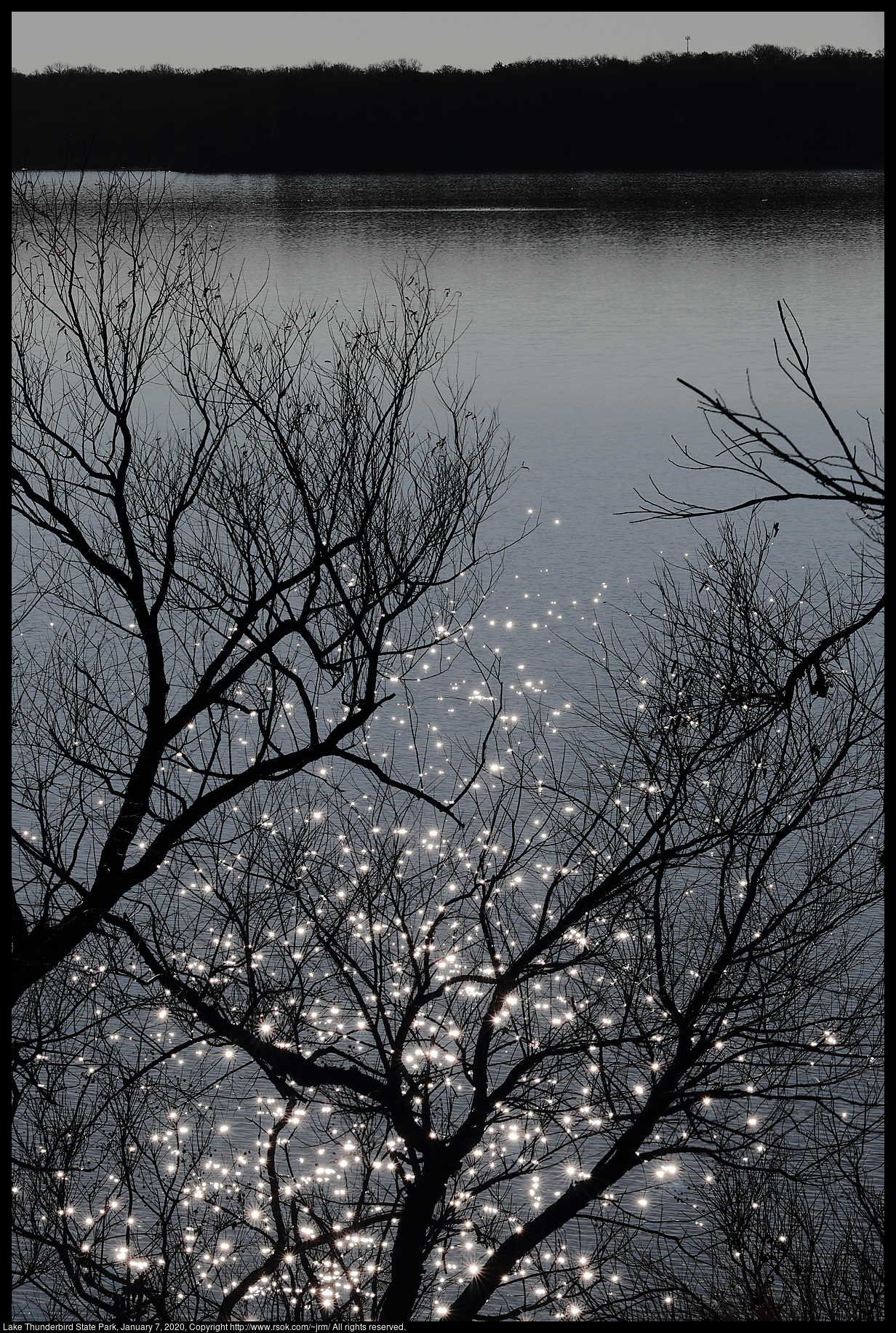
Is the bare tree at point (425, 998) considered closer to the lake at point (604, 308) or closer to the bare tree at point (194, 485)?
the bare tree at point (194, 485)

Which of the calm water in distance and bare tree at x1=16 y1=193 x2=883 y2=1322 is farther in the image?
the calm water in distance

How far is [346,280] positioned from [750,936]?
16.7 meters

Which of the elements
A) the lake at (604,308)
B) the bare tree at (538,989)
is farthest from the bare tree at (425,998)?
the lake at (604,308)

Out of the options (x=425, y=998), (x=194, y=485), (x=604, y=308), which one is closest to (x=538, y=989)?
(x=425, y=998)

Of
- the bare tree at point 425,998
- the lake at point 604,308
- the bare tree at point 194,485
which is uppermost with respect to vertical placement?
the lake at point 604,308

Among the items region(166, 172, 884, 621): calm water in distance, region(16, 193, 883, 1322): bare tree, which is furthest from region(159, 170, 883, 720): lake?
region(16, 193, 883, 1322): bare tree

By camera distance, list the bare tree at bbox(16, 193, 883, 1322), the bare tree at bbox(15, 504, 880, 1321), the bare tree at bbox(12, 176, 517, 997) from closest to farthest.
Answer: the bare tree at bbox(12, 176, 517, 997) < the bare tree at bbox(16, 193, 883, 1322) < the bare tree at bbox(15, 504, 880, 1321)

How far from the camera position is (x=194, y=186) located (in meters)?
11.3

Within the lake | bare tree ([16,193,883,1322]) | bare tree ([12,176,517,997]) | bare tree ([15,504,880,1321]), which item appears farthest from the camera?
the lake

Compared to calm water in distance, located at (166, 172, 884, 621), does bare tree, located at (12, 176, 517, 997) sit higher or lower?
lower

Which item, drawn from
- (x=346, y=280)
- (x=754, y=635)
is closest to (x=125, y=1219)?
(x=754, y=635)

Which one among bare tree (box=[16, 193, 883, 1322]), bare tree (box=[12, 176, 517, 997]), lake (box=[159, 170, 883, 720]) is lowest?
bare tree (box=[16, 193, 883, 1322])

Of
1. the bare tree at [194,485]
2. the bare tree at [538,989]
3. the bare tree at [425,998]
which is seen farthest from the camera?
the bare tree at [538,989]

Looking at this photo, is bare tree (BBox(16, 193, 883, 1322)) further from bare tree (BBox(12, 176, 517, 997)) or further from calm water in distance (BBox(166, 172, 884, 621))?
calm water in distance (BBox(166, 172, 884, 621))
